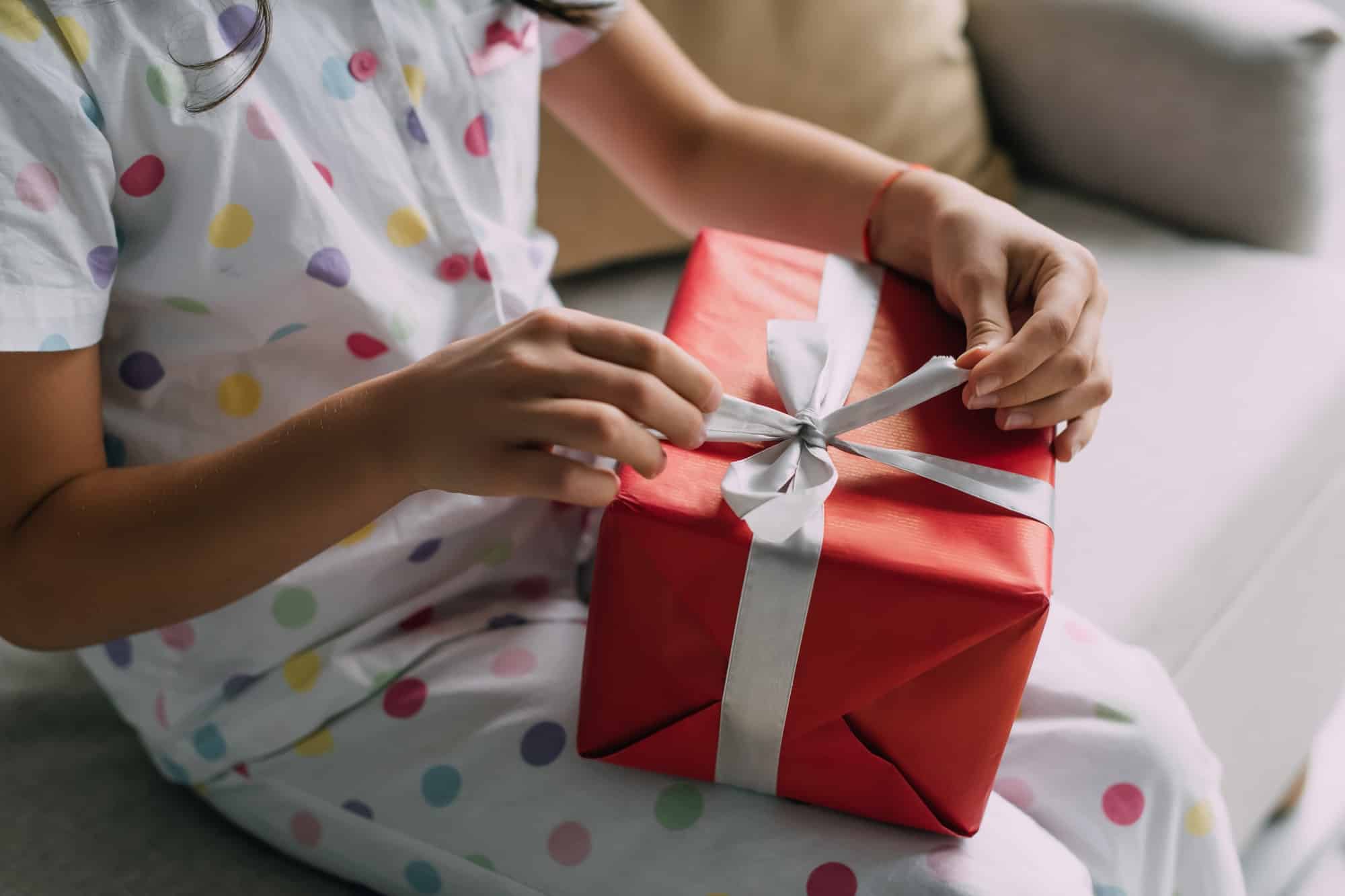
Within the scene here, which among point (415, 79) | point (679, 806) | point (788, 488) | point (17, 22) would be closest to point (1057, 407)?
point (788, 488)

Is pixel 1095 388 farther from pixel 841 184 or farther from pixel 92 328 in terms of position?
pixel 92 328

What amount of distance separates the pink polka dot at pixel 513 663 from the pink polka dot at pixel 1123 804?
0.29m

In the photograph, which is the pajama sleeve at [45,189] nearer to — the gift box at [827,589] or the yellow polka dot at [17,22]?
the yellow polka dot at [17,22]

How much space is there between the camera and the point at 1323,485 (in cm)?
93

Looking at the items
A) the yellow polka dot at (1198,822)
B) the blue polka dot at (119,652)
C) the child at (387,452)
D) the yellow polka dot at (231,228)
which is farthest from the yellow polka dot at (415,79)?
the yellow polka dot at (1198,822)

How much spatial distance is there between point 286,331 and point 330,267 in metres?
0.04

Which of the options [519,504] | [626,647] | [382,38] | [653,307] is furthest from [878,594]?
[653,307]

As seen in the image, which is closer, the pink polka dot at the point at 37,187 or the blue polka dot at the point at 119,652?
the pink polka dot at the point at 37,187

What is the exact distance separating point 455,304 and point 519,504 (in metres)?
0.12

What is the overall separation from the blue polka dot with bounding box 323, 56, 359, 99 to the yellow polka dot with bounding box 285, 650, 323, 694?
28 cm

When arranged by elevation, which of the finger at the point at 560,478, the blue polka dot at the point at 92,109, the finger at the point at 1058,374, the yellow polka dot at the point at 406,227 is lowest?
the yellow polka dot at the point at 406,227

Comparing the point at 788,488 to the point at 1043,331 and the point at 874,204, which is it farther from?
the point at 874,204

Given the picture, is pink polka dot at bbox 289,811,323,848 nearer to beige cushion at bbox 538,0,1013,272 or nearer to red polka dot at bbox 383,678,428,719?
red polka dot at bbox 383,678,428,719

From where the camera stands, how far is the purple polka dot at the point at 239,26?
1.68ft
